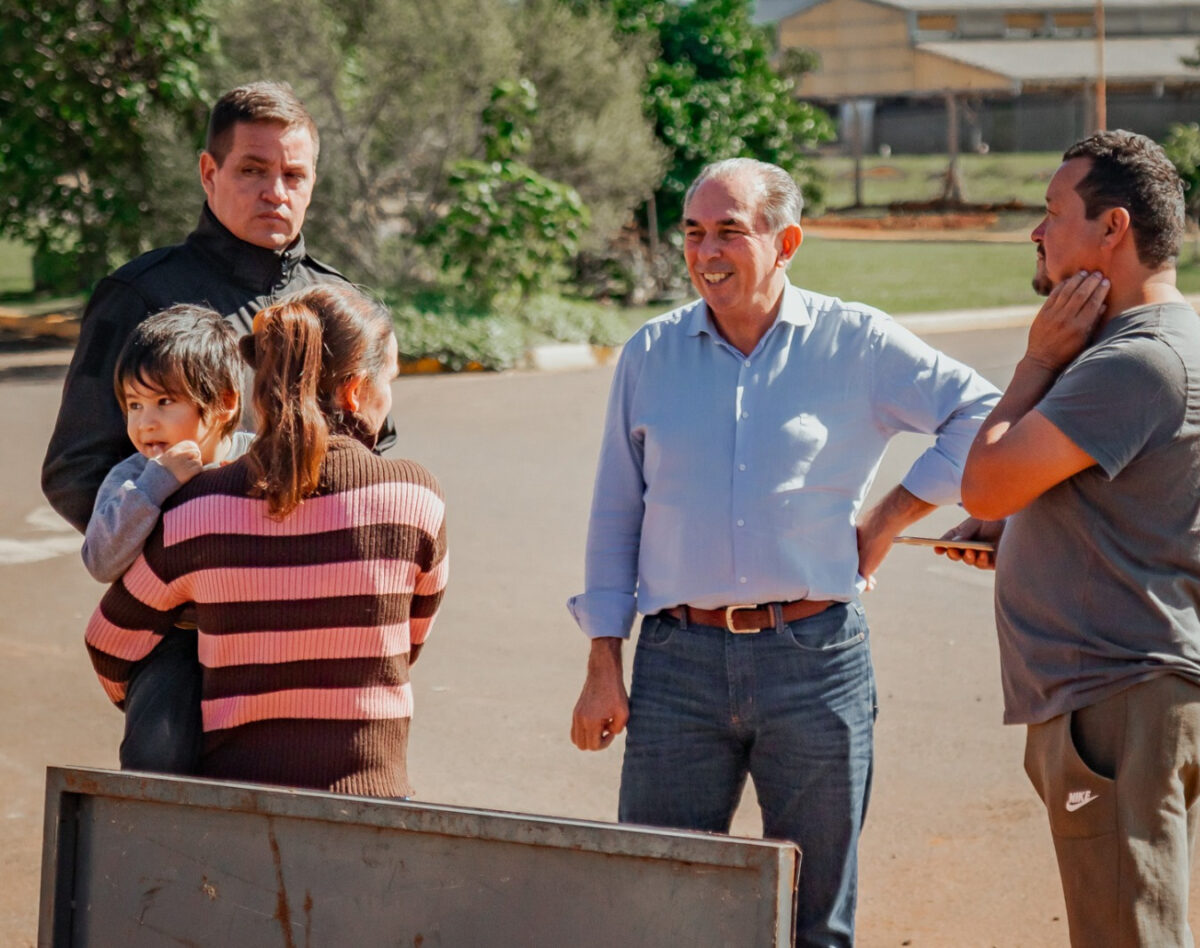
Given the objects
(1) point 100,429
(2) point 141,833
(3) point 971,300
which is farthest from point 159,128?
(2) point 141,833

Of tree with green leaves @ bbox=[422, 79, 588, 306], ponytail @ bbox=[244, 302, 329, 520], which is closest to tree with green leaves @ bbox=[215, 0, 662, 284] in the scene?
tree with green leaves @ bbox=[422, 79, 588, 306]

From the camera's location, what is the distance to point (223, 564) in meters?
2.53

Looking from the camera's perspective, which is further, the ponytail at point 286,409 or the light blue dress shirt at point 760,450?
the light blue dress shirt at point 760,450

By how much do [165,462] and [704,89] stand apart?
20.4m

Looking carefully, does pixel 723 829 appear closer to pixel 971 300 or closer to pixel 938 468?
pixel 938 468

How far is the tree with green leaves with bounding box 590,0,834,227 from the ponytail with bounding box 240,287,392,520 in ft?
63.2

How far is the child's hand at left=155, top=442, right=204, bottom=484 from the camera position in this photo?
8.48ft

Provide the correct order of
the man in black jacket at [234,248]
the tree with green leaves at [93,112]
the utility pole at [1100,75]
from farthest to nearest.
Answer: the utility pole at [1100,75], the tree with green leaves at [93,112], the man in black jacket at [234,248]

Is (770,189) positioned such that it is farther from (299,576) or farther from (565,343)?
(565,343)

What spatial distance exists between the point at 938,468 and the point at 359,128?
15.3 m

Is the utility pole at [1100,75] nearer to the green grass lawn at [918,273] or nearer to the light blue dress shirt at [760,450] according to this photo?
the green grass lawn at [918,273]

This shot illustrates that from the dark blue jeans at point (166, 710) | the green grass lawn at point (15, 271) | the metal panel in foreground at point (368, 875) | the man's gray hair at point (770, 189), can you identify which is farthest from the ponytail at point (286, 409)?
the green grass lawn at point (15, 271)

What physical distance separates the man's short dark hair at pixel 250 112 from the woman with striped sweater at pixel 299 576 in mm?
961

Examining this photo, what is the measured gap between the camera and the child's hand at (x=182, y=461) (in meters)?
2.59
